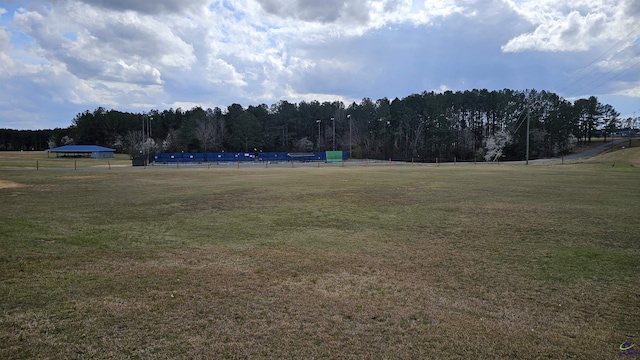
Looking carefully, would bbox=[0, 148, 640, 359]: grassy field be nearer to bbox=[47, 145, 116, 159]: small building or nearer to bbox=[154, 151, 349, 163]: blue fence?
bbox=[154, 151, 349, 163]: blue fence

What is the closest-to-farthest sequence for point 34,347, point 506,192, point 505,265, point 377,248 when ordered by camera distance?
point 34,347
point 505,265
point 377,248
point 506,192

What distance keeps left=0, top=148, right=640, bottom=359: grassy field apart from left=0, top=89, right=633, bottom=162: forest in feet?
261

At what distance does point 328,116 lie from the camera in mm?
133250

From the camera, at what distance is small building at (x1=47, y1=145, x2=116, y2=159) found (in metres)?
98.0

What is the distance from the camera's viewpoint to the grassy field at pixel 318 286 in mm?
4371

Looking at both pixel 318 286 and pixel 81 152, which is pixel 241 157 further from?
pixel 318 286

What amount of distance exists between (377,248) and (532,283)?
10.5ft

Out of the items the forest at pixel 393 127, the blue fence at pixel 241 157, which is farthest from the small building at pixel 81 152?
the blue fence at pixel 241 157

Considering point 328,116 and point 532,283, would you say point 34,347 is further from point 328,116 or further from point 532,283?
point 328,116

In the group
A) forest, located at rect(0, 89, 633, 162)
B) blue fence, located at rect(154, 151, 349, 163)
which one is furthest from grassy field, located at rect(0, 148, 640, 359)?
forest, located at rect(0, 89, 633, 162)

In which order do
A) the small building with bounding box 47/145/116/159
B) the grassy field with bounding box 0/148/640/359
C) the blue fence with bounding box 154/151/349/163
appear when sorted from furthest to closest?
1. the small building with bounding box 47/145/116/159
2. the blue fence with bounding box 154/151/349/163
3. the grassy field with bounding box 0/148/640/359

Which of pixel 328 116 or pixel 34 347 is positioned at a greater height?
pixel 328 116

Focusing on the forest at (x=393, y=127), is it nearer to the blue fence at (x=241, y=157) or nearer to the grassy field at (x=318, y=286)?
the blue fence at (x=241, y=157)

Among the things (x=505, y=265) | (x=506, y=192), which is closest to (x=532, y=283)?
(x=505, y=265)
